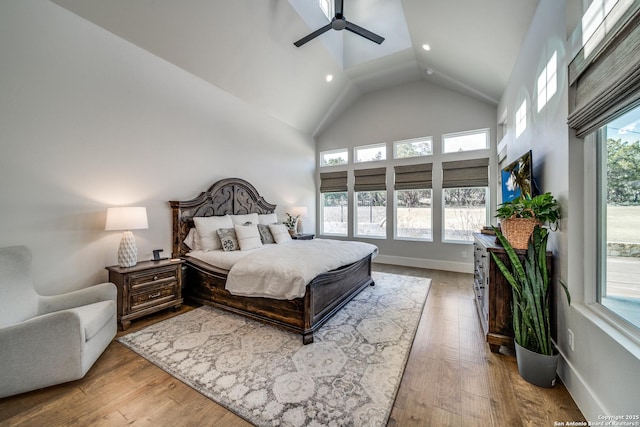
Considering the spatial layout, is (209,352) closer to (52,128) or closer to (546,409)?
(546,409)

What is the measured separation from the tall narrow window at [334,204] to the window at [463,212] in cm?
233

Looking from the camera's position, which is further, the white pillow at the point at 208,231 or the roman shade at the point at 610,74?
the white pillow at the point at 208,231

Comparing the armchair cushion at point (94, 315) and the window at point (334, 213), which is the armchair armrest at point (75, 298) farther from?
the window at point (334, 213)

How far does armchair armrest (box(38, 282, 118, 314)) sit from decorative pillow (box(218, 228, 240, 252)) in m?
1.35

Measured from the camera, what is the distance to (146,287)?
108 inches

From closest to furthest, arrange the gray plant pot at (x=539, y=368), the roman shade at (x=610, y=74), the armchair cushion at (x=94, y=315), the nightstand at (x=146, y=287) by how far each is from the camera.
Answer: the roman shade at (x=610, y=74) → the gray plant pot at (x=539, y=368) → the armchair cushion at (x=94, y=315) → the nightstand at (x=146, y=287)

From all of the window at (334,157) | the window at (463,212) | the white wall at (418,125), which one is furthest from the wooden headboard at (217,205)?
the window at (463,212)

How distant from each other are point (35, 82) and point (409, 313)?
468cm

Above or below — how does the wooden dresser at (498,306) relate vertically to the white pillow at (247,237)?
below

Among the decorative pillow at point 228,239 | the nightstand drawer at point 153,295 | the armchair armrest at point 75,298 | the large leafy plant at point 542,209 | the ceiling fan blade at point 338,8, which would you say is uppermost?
the ceiling fan blade at point 338,8

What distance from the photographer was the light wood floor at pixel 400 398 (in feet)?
4.79

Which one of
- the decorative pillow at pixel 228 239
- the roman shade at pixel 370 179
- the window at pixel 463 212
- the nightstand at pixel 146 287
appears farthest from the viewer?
the roman shade at pixel 370 179

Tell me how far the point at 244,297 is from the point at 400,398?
5.97 feet

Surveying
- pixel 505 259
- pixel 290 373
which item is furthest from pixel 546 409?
pixel 290 373
